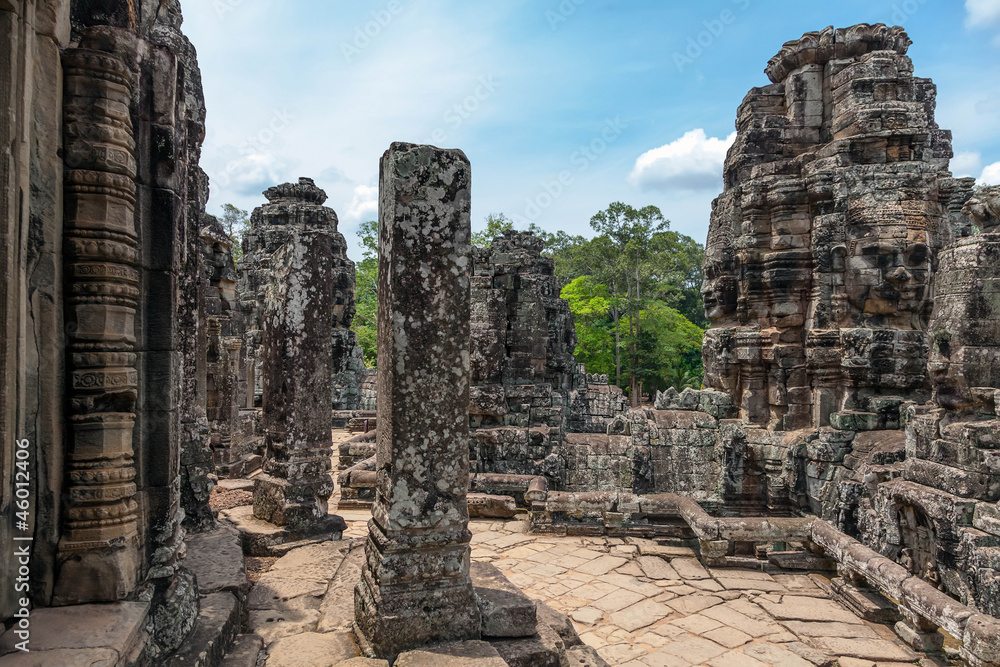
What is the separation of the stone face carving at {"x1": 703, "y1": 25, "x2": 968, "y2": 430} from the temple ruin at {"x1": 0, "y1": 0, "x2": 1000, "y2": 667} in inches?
1.6

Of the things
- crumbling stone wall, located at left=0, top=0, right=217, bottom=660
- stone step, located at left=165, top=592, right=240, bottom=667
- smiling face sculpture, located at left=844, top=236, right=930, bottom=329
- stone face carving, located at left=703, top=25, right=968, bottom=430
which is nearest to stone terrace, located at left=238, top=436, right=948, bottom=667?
stone step, located at left=165, top=592, right=240, bottom=667

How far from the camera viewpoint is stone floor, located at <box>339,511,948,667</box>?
161 inches

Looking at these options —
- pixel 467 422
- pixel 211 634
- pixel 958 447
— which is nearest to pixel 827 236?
pixel 958 447

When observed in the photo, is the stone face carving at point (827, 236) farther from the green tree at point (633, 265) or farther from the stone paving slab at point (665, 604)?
the green tree at point (633, 265)

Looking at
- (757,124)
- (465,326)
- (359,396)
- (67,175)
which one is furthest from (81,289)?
(359,396)

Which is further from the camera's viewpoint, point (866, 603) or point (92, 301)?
point (866, 603)

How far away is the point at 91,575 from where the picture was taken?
7.52 ft

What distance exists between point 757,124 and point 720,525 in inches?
251

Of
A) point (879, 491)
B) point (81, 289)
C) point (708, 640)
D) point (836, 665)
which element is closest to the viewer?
point (81, 289)

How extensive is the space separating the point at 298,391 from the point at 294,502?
3.00 feet

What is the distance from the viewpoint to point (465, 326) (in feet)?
10.4

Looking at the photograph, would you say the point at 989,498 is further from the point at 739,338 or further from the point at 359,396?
the point at 359,396

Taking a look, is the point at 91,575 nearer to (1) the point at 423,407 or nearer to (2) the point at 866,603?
(1) the point at 423,407

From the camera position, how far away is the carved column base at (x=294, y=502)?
15.6ft
